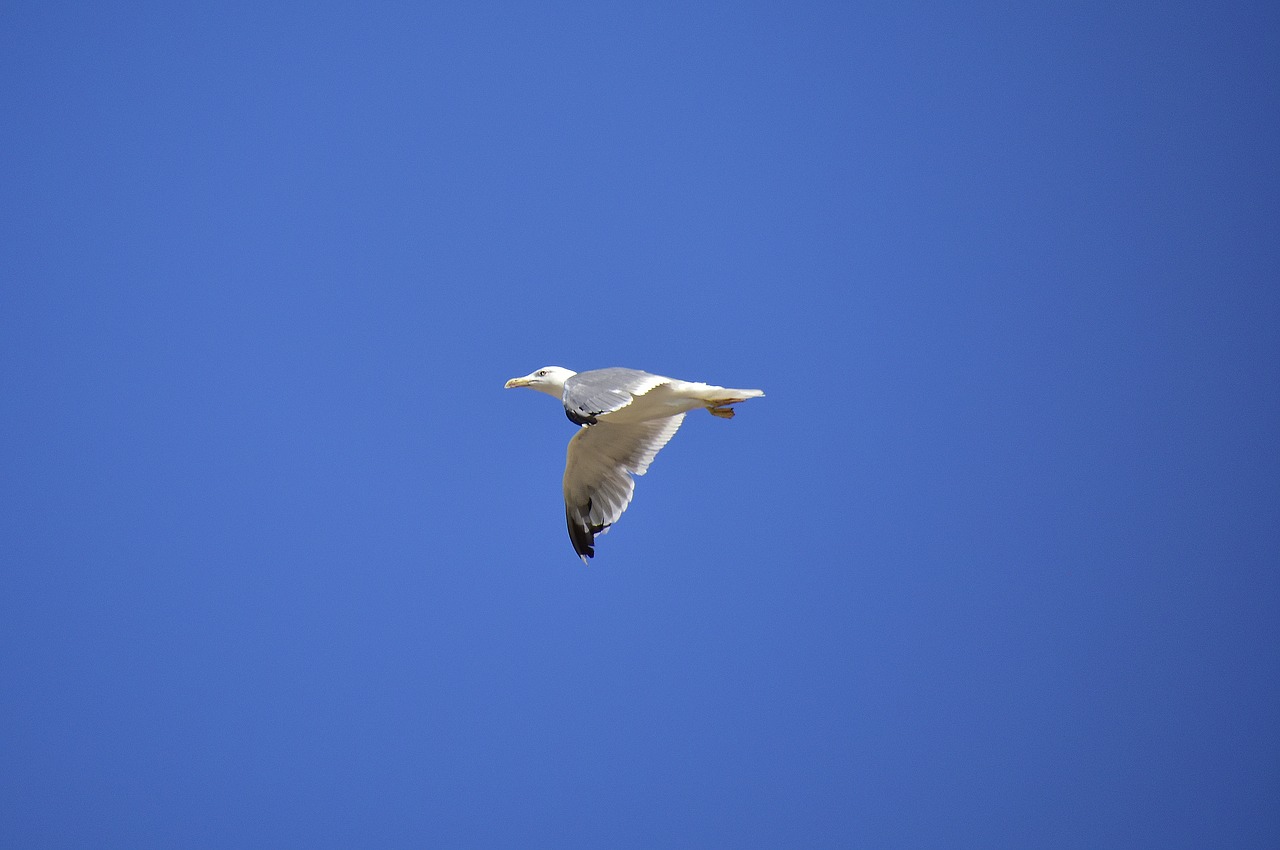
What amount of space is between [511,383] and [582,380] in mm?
1737

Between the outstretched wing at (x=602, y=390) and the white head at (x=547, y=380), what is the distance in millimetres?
916

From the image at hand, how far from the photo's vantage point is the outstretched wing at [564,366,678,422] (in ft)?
23.9

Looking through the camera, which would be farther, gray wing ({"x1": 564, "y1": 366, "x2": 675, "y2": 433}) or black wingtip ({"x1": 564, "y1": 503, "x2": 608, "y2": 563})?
black wingtip ({"x1": 564, "y1": 503, "x2": 608, "y2": 563})

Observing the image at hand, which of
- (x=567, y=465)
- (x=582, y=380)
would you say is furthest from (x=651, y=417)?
(x=582, y=380)

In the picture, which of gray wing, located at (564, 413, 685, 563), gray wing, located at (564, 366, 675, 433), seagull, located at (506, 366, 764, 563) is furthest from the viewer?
gray wing, located at (564, 413, 685, 563)

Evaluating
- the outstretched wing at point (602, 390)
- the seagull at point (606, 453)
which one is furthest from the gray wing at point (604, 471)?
the outstretched wing at point (602, 390)

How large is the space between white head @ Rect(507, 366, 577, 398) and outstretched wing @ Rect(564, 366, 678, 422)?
92cm

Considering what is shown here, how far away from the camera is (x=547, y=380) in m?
9.52

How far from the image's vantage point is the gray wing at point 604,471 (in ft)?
31.4

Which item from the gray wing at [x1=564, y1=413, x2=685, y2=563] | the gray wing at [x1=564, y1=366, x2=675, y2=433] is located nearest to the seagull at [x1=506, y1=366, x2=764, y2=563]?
the gray wing at [x1=564, y1=413, x2=685, y2=563]

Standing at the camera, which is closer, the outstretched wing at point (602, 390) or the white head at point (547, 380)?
the outstretched wing at point (602, 390)

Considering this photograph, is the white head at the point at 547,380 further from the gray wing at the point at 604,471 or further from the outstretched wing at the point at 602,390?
the outstretched wing at the point at 602,390

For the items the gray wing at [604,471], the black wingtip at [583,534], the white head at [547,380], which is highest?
the white head at [547,380]

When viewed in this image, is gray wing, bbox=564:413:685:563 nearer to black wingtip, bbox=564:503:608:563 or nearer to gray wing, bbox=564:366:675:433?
black wingtip, bbox=564:503:608:563
